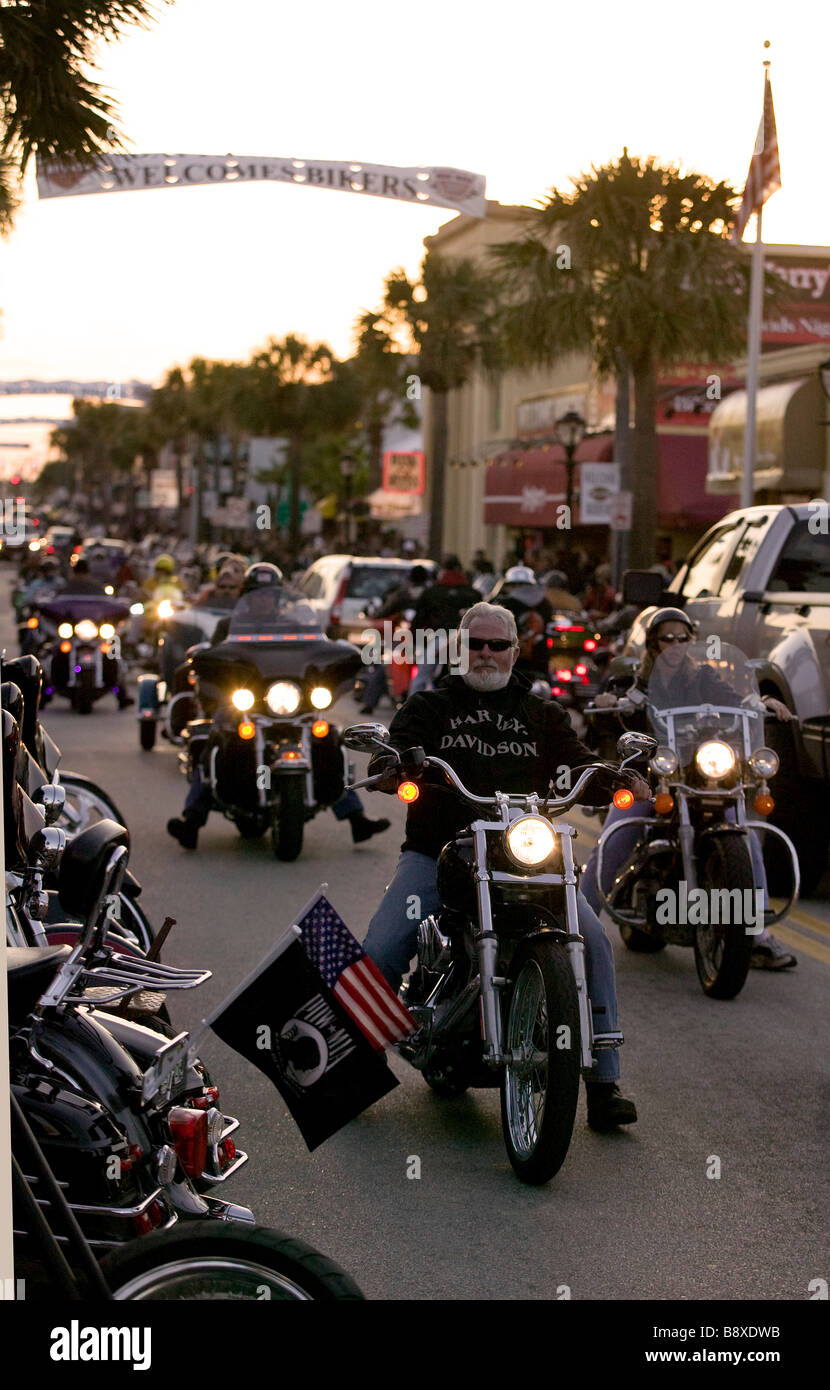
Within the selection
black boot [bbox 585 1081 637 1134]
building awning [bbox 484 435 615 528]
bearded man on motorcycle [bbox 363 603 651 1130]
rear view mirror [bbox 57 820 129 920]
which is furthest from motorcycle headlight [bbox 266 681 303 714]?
building awning [bbox 484 435 615 528]

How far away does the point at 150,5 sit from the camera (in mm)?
12516

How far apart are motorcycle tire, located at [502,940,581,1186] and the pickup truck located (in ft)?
15.5

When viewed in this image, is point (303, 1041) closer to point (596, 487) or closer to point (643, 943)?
point (643, 943)

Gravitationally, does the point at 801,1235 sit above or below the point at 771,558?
below

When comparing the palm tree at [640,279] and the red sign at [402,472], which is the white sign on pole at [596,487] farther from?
the red sign at [402,472]

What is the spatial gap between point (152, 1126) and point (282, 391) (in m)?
70.8

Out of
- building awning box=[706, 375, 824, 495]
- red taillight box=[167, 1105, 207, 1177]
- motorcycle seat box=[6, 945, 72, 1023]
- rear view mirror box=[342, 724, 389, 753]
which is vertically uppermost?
building awning box=[706, 375, 824, 495]

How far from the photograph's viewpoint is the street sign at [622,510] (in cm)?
2897

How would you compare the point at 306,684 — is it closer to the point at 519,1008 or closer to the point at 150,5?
the point at 150,5

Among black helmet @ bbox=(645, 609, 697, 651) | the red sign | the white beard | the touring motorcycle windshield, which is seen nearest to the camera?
the white beard

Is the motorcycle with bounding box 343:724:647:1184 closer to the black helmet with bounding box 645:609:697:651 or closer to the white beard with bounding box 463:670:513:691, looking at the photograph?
the white beard with bounding box 463:670:513:691

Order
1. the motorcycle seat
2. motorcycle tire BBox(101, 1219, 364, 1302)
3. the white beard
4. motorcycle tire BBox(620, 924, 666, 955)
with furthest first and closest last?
motorcycle tire BBox(620, 924, 666, 955), the white beard, the motorcycle seat, motorcycle tire BBox(101, 1219, 364, 1302)

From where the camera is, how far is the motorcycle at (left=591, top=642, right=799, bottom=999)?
799cm
